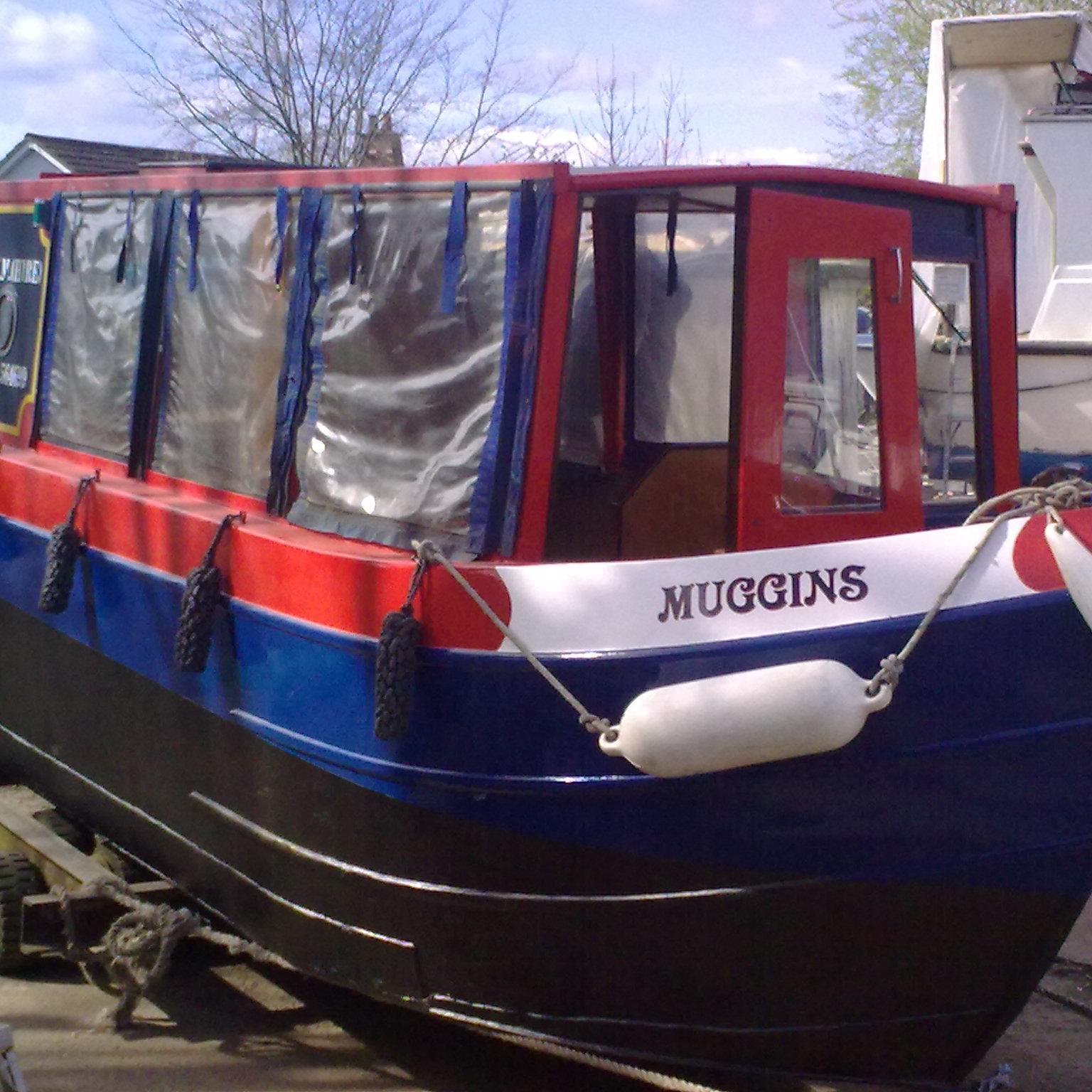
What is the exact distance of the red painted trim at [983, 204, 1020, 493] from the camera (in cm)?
423

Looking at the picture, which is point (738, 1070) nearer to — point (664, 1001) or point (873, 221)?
point (664, 1001)

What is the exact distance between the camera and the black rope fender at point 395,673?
334 centimetres

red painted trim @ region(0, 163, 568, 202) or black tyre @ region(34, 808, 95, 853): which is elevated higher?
red painted trim @ region(0, 163, 568, 202)

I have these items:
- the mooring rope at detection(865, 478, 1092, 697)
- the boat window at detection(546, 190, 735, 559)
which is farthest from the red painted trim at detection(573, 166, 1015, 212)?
the mooring rope at detection(865, 478, 1092, 697)

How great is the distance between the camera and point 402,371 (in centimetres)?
380

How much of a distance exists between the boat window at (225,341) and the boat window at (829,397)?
1.40 m

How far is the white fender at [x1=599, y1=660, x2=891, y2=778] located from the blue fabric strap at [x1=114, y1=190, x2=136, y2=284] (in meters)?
2.63

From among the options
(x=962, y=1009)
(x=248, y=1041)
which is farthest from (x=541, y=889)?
(x=248, y=1041)

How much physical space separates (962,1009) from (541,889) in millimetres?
1037

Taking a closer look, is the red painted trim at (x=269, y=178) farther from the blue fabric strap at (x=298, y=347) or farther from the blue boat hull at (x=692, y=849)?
the blue boat hull at (x=692, y=849)

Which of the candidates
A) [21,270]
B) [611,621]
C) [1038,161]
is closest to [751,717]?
[611,621]

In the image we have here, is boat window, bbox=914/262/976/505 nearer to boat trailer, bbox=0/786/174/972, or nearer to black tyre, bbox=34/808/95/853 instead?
boat trailer, bbox=0/786/174/972

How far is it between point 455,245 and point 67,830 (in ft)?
9.64

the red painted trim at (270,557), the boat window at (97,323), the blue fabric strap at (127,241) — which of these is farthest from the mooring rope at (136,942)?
the blue fabric strap at (127,241)
